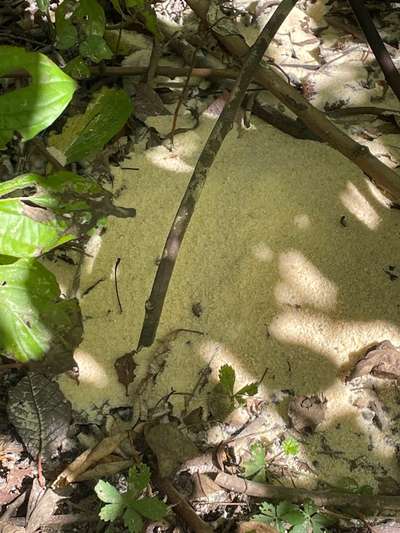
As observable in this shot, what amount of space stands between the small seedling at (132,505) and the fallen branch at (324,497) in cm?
24

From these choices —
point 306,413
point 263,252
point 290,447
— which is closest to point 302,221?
point 263,252

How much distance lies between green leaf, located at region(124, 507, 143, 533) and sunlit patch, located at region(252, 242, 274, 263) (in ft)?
2.96

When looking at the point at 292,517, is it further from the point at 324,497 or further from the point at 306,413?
the point at 306,413

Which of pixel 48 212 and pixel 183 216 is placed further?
pixel 183 216

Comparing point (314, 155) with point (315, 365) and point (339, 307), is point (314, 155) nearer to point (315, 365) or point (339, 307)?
point (339, 307)

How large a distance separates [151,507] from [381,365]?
82 cm

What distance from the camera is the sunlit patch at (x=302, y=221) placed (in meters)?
2.27

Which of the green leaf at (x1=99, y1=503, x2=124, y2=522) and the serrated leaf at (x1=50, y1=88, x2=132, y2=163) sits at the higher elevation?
the serrated leaf at (x1=50, y1=88, x2=132, y2=163)

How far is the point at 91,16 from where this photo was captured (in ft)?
7.61

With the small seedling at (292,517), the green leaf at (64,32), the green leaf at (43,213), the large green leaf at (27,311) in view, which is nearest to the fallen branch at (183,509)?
the small seedling at (292,517)

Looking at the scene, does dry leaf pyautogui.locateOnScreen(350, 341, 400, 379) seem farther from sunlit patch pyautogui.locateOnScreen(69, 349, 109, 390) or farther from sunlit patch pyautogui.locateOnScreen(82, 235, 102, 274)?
sunlit patch pyautogui.locateOnScreen(82, 235, 102, 274)

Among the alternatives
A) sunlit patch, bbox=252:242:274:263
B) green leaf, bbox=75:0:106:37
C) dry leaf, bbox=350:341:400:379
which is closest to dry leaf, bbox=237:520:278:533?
dry leaf, bbox=350:341:400:379

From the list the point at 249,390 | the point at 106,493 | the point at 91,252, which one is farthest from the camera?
the point at 91,252

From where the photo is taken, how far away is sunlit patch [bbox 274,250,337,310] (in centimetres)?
217
